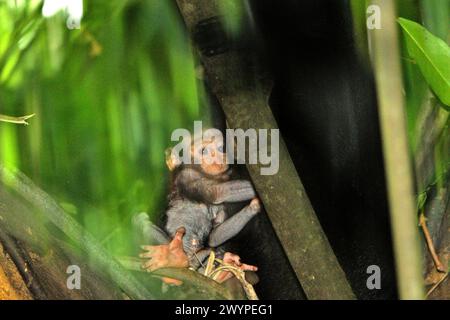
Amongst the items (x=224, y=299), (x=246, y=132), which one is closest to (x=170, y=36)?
(x=246, y=132)

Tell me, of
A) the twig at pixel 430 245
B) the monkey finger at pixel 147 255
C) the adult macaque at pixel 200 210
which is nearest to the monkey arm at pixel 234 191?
the adult macaque at pixel 200 210

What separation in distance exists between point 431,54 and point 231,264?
361 mm

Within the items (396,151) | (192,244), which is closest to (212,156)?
(192,244)

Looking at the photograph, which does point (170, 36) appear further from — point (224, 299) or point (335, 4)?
point (224, 299)

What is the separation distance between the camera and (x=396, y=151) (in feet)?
2.65

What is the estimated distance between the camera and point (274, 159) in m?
0.87

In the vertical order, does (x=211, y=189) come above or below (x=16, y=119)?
below

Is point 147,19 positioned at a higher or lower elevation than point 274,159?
higher

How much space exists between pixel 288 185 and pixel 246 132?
8cm

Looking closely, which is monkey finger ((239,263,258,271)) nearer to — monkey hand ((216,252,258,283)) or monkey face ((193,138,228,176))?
monkey hand ((216,252,258,283))

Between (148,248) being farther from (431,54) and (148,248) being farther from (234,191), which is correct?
(431,54)

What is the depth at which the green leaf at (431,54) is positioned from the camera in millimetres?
842

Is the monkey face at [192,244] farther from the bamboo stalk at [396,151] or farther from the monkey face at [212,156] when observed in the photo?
the bamboo stalk at [396,151]
